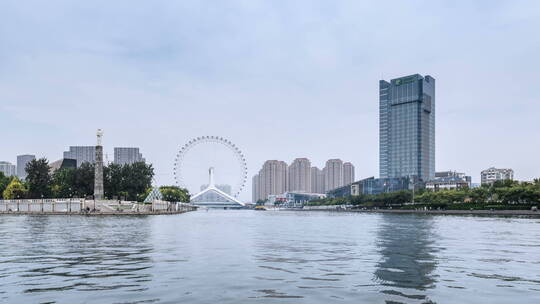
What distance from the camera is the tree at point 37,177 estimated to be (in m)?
163

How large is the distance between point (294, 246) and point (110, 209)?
354 feet

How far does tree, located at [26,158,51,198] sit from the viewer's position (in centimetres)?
16262

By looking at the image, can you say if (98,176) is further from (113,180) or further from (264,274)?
(264,274)

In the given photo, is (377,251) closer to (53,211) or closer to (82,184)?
(53,211)

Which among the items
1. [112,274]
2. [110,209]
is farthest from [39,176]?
[112,274]

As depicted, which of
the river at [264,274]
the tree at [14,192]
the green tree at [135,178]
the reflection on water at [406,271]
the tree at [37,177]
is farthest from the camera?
the green tree at [135,178]

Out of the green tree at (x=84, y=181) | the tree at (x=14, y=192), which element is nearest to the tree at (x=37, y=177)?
the tree at (x=14, y=192)

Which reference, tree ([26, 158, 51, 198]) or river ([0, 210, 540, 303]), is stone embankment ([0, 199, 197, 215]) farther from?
river ([0, 210, 540, 303])

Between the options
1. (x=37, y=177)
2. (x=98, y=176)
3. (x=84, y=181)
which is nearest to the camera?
(x=98, y=176)

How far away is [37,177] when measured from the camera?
164 metres

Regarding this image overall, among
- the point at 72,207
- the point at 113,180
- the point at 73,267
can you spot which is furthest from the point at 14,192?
the point at 73,267

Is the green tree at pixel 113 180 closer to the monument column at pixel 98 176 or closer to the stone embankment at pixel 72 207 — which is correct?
the stone embankment at pixel 72 207

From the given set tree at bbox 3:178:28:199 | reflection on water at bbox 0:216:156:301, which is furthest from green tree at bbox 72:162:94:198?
reflection on water at bbox 0:216:156:301

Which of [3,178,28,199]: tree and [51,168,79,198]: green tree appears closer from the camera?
[3,178,28,199]: tree
